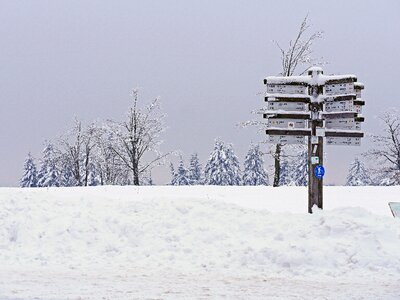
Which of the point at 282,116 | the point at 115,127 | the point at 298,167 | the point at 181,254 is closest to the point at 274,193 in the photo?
the point at 282,116

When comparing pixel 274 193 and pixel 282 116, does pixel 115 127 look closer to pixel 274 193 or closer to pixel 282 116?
pixel 274 193

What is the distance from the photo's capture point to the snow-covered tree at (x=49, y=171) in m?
65.2

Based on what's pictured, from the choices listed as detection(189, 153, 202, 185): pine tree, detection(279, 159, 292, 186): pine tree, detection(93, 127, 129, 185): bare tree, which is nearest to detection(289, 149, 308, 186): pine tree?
detection(279, 159, 292, 186): pine tree

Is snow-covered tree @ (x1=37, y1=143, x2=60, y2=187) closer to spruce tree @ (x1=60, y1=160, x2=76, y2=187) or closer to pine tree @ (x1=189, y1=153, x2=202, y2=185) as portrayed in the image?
spruce tree @ (x1=60, y1=160, x2=76, y2=187)

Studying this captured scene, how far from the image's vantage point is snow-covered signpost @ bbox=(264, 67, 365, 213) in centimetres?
1318

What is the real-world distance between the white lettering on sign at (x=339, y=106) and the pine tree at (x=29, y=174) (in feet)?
217

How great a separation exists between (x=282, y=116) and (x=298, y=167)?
203 ft

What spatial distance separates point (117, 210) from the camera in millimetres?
11695

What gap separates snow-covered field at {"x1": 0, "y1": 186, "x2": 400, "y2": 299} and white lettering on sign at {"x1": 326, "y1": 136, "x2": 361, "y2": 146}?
2.42 m

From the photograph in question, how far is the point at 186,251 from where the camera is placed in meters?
9.70

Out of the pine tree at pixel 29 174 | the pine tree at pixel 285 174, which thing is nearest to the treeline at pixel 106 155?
the pine tree at pixel 29 174

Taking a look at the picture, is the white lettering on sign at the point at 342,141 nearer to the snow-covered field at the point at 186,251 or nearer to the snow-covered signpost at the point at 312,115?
the snow-covered signpost at the point at 312,115

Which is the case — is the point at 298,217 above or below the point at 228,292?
above

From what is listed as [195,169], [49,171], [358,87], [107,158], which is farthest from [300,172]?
[358,87]
